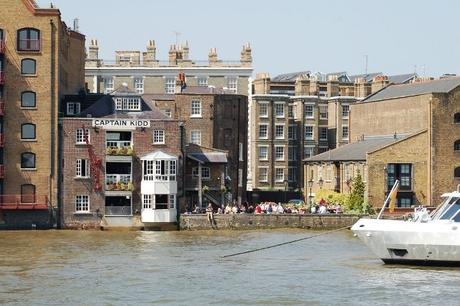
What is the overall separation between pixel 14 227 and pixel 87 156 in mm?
6962

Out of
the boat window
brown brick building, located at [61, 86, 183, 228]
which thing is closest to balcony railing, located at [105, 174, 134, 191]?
brown brick building, located at [61, 86, 183, 228]

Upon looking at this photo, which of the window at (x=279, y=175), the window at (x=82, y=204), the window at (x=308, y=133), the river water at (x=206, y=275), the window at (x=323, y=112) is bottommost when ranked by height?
the river water at (x=206, y=275)

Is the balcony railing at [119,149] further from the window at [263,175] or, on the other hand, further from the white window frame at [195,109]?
the window at [263,175]

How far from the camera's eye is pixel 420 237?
56125mm

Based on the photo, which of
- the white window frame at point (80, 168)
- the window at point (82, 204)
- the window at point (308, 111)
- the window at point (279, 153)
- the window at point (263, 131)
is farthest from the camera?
the window at point (308, 111)

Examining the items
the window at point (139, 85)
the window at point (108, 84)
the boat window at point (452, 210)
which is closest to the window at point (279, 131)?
the window at point (139, 85)

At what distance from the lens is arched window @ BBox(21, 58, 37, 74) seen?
88.4 metres

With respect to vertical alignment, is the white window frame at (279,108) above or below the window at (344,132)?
above

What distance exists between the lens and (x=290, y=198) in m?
119

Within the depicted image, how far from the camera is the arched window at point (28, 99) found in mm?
88375

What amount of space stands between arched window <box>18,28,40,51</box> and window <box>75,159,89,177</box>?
27.2 feet

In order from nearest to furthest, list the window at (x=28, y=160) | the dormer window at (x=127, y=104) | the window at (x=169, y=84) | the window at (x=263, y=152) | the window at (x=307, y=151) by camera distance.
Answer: the window at (x=28, y=160)
the dormer window at (x=127, y=104)
the window at (x=169, y=84)
the window at (x=263, y=152)
the window at (x=307, y=151)

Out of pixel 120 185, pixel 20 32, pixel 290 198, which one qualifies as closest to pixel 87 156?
pixel 120 185

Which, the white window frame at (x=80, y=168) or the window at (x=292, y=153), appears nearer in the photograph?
the white window frame at (x=80, y=168)
